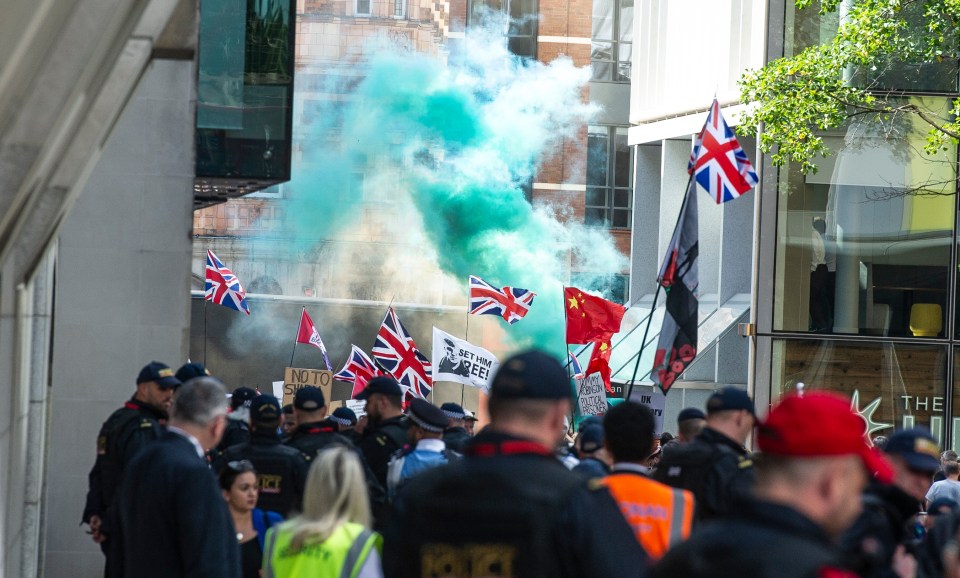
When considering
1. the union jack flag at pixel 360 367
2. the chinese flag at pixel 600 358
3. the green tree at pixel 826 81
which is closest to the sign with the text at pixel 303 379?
the union jack flag at pixel 360 367

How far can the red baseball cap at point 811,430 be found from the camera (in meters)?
3.00

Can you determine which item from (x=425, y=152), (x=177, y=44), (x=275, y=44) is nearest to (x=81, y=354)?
(x=177, y=44)

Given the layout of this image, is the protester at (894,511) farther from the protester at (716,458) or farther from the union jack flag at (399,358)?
the union jack flag at (399,358)

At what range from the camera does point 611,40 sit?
47.5 meters

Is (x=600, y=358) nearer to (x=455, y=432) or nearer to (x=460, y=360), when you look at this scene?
(x=460, y=360)

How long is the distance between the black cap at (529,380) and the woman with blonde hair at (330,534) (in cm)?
166

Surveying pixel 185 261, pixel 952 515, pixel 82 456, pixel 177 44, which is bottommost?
pixel 82 456

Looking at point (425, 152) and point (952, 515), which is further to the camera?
point (425, 152)

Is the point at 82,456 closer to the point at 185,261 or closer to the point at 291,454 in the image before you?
the point at 185,261

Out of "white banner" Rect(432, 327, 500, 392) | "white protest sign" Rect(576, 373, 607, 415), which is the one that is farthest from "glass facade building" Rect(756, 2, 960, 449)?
"white protest sign" Rect(576, 373, 607, 415)

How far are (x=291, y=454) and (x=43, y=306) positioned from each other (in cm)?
285

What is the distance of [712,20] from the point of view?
96.0ft

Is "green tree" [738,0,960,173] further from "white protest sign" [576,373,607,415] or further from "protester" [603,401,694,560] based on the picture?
"protester" [603,401,694,560]

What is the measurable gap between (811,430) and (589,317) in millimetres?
19003
